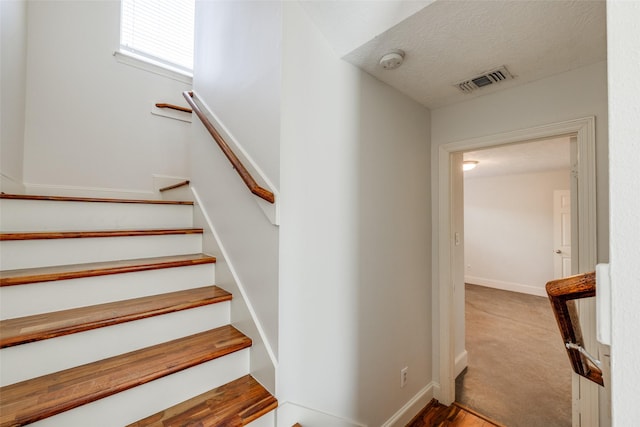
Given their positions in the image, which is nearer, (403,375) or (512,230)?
(403,375)

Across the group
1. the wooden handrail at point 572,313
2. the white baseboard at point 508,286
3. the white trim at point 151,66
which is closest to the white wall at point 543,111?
the wooden handrail at point 572,313

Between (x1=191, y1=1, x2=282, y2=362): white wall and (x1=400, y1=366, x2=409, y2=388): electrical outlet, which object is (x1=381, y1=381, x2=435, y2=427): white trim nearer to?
(x1=400, y1=366, x2=409, y2=388): electrical outlet

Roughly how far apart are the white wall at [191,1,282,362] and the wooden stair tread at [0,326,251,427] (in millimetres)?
270

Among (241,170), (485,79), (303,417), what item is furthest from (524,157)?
(303,417)

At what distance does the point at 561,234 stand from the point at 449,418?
14.7 feet

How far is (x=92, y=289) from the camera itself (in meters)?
1.24

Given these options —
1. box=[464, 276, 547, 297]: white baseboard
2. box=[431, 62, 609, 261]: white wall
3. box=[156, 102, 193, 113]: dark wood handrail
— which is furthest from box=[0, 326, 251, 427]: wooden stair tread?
box=[464, 276, 547, 297]: white baseboard

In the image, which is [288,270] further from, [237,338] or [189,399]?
[189,399]

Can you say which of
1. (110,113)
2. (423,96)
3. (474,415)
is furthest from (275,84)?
(474,415)

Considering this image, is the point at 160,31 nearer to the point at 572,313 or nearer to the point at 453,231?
the point at 453,231

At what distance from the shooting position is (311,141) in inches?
50.0

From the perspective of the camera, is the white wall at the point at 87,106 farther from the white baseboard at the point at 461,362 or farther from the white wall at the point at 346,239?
the white baseboard at the point at 461,362

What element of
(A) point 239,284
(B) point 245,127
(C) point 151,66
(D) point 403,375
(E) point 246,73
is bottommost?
→ (D) point 403,375

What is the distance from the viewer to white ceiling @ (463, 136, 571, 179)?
3.14m
